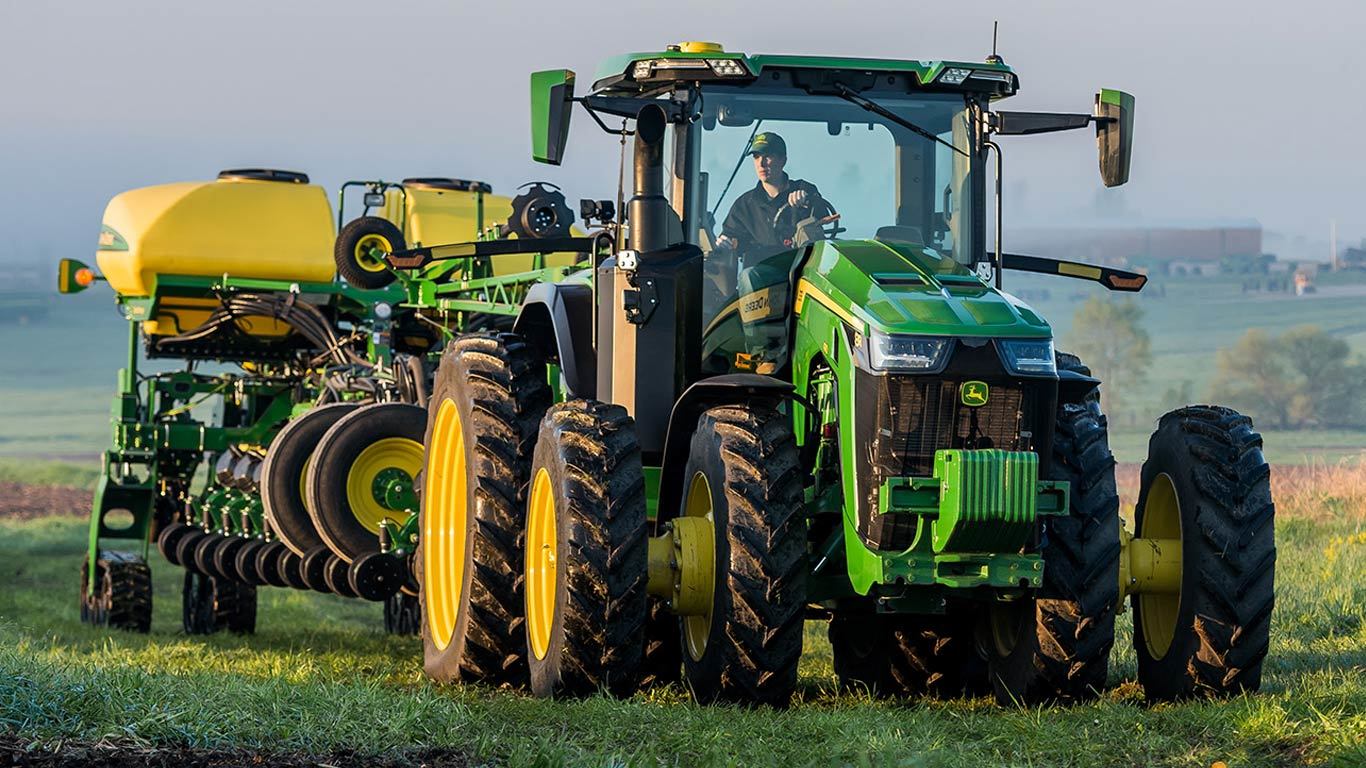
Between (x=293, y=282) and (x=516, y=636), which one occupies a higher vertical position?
(x=293, y=282)

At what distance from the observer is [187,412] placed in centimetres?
1878

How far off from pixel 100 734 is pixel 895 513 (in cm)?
328

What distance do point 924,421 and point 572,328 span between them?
8.63ft

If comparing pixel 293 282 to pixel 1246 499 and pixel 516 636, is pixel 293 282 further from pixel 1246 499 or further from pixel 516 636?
pixel 1246 499

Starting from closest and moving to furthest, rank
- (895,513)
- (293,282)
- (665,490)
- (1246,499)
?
1. (895,513)
2. (1246,499)
3. (665,490)
4. (293,282)

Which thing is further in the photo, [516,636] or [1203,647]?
[516,636]

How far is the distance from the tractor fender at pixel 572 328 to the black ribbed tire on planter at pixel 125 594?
7897 mm

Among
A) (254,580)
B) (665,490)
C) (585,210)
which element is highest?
(585,210)

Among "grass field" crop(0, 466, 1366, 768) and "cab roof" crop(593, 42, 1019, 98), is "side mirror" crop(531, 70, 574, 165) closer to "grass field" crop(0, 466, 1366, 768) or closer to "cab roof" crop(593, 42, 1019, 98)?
"cab roof" crop(593, 42, 1019, 98)

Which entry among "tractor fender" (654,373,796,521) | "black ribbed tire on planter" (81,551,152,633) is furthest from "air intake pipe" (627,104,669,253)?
"black ribbed tire on planter" (81,551,152,633)

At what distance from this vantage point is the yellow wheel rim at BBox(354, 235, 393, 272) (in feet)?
57.7

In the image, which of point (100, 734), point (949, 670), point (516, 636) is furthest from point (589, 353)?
point (100, 734)

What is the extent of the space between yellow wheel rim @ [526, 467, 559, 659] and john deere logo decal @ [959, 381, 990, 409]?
196 centimetres

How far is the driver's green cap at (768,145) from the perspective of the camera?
394 inches
